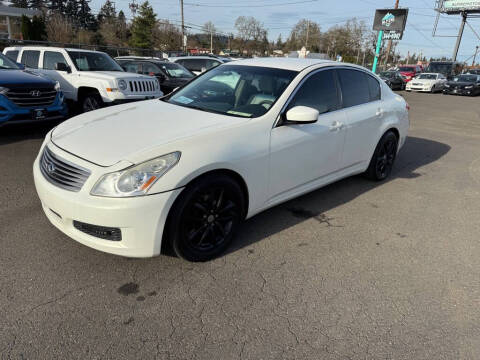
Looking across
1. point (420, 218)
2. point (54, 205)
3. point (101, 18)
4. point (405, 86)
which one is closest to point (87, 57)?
point (54, 205)

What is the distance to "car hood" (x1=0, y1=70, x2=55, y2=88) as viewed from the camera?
6125 millimetres

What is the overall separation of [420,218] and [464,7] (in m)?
52.1

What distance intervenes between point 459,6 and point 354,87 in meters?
52.0

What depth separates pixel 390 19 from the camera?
20.8 metres

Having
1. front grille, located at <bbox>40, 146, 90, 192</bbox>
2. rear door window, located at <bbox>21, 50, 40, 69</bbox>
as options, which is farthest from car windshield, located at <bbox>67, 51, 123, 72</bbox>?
front grille, located at <bbox>40, 146, 90, 192</bbox>

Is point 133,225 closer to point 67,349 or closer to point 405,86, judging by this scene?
point 67,349

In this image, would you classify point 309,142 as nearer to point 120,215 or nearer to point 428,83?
point 120,215

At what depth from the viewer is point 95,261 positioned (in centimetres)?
295

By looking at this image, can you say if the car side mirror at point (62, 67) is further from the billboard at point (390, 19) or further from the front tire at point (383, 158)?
the billboard at point (390, 19)

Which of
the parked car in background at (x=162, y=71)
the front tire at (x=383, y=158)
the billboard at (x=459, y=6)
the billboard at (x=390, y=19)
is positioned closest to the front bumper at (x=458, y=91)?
the billboard at (x=390, y=19)

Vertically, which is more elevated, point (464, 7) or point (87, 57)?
point (464, 7)

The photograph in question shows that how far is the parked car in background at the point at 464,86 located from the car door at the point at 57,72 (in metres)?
25.5

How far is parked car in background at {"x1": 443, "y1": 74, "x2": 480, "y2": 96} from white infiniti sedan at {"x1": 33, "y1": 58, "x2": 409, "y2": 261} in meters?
24.8

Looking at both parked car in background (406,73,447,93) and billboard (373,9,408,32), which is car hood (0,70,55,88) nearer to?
billboard (373,9,408,32)
